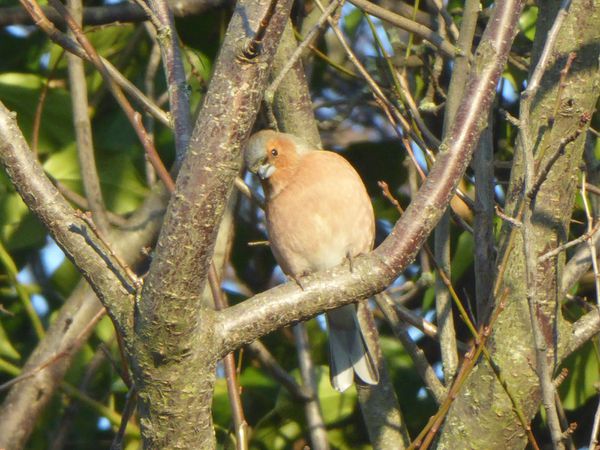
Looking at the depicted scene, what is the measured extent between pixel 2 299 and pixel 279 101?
1894 mm

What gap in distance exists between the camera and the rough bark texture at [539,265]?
3.50m

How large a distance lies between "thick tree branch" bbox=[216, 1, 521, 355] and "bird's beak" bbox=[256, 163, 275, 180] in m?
1.55

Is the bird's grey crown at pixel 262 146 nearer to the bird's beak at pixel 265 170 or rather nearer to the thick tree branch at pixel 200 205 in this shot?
the bird's beak at pixel 265 170

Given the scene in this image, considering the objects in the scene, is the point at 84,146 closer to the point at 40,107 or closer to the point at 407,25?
the point at 40,107

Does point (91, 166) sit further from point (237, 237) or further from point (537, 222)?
point (537, 222)

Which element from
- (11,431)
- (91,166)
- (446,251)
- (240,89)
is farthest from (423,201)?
(11,431)

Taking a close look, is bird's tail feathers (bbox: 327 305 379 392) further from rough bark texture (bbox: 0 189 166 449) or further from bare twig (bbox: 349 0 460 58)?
bare twig (bbox: 349 0 460 58)

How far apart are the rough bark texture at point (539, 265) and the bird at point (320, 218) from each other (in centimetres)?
69

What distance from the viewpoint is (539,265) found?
345cm

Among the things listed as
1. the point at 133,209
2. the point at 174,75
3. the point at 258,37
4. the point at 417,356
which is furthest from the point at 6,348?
the point at 258,37

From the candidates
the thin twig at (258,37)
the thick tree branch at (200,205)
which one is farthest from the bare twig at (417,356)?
the thin twig at (258,37)

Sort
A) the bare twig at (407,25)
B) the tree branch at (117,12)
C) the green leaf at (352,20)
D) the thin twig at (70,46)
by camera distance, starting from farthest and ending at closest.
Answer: the green leaf at (352,20) → the tree branch at (117,12) → the bare twig at (407,25) → the thin twig at (70,46)

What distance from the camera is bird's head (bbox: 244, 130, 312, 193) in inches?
169

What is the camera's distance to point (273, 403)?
15.5ft
